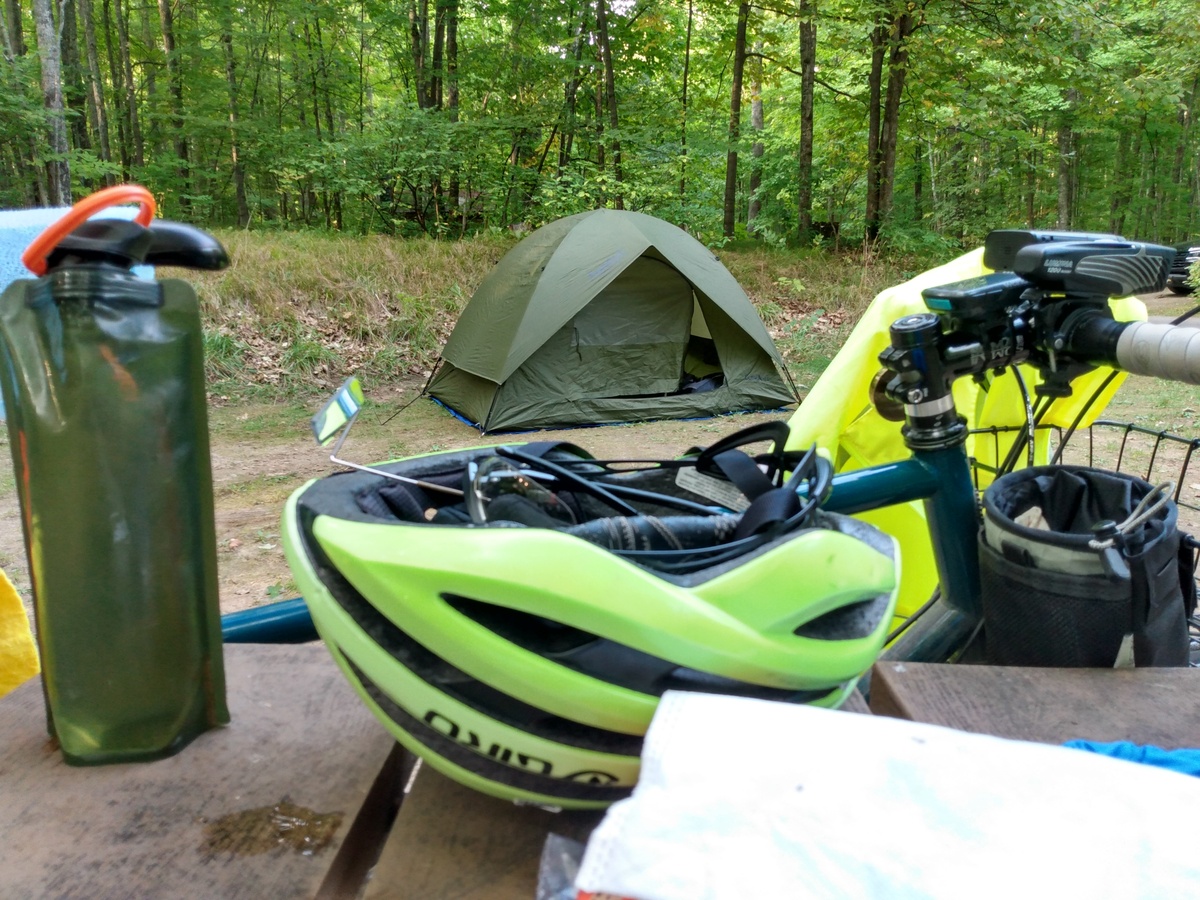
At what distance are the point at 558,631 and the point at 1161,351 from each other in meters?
0.81

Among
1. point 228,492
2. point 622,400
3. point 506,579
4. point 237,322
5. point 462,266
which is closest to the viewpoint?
point 506,579

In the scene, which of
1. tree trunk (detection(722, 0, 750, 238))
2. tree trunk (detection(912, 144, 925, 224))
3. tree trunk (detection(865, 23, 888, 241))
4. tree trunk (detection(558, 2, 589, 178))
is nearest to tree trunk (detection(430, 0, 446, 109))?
tree trunk (detection(558, 2, 589, 178))

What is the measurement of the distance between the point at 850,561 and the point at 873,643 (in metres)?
0.08

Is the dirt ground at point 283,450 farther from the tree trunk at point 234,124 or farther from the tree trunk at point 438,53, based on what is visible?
the tree trunk at point 234,124

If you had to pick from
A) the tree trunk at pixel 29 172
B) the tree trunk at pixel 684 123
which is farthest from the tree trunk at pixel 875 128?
the tree trunk at pixel 29 172

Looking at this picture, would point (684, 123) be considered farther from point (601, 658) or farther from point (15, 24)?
point (601, 658)

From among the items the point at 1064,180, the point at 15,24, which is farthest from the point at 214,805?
the point at 1064,180

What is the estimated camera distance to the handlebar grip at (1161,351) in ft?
3.11

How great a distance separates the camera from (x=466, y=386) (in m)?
6.93

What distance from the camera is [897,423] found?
1.57 meters

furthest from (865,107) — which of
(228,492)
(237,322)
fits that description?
(228,492)

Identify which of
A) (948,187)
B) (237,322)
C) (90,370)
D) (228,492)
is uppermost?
(948,187)

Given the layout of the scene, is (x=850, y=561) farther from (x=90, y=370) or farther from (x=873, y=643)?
(x=90, y=370)

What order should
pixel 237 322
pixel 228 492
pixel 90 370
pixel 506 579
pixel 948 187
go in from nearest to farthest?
Answer: pixel 506 579 → pixel 90 370 → pixel 228 492 → pixel 237 322 → pixel 948 187
